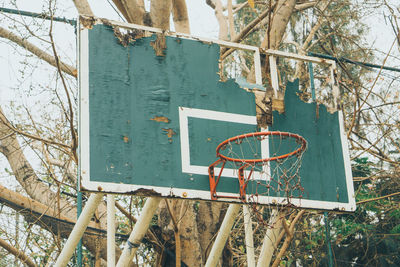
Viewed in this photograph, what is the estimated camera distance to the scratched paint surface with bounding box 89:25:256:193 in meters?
5.18

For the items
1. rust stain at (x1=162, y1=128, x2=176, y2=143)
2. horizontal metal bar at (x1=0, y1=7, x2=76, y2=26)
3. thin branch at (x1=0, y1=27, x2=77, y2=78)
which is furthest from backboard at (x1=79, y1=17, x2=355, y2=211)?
thin branch at (x1=0, y1=27, x2=77, y2=78)

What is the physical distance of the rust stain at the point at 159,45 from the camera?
5.74 metres

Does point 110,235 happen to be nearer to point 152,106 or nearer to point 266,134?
point 152,106

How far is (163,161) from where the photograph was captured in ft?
17.5

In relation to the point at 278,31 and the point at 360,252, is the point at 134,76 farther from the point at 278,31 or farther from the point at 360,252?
the point at 360,252

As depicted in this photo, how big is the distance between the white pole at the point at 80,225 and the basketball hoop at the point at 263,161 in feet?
3.79

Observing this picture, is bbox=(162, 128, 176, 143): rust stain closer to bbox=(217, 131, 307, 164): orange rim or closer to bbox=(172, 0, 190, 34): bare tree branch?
bbox=(217, 131, 307, 164): orange rim

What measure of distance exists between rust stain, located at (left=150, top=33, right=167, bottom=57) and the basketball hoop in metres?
1.10

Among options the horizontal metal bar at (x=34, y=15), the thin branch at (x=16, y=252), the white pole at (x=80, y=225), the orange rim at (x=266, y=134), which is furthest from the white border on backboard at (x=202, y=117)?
the thin branch at (x=16, y=252)

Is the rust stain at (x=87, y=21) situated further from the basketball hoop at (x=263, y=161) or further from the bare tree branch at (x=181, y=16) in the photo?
the bare tree branch at (x=181, y=16)

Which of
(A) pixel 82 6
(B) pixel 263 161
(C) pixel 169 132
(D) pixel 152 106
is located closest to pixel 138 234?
(C) pixel 169 132

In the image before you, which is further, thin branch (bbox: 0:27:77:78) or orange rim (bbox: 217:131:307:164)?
thin branch (bbox: 0:27:77:78)

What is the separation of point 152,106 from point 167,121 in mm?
201

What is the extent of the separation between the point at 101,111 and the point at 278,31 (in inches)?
148
